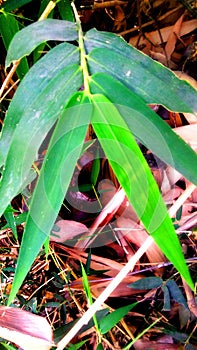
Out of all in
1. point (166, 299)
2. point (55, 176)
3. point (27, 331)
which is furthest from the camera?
point (166, 299)

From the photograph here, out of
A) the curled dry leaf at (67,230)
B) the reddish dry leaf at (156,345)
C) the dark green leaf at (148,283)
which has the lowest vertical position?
the reddish dry leaf at (156,345)

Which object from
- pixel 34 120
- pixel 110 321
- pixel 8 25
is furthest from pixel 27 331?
pixel 8 25

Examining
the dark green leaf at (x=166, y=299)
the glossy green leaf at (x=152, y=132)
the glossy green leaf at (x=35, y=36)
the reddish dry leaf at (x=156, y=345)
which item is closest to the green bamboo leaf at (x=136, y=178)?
the glossy green leaf at (x=152, y=132)

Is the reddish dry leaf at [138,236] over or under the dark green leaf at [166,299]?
over

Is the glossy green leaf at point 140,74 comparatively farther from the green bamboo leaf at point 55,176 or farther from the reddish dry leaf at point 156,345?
the reddish dry leaf at point 156,345

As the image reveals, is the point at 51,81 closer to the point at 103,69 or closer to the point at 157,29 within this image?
the point at 103,69

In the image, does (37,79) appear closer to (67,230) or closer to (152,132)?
(152,132)
